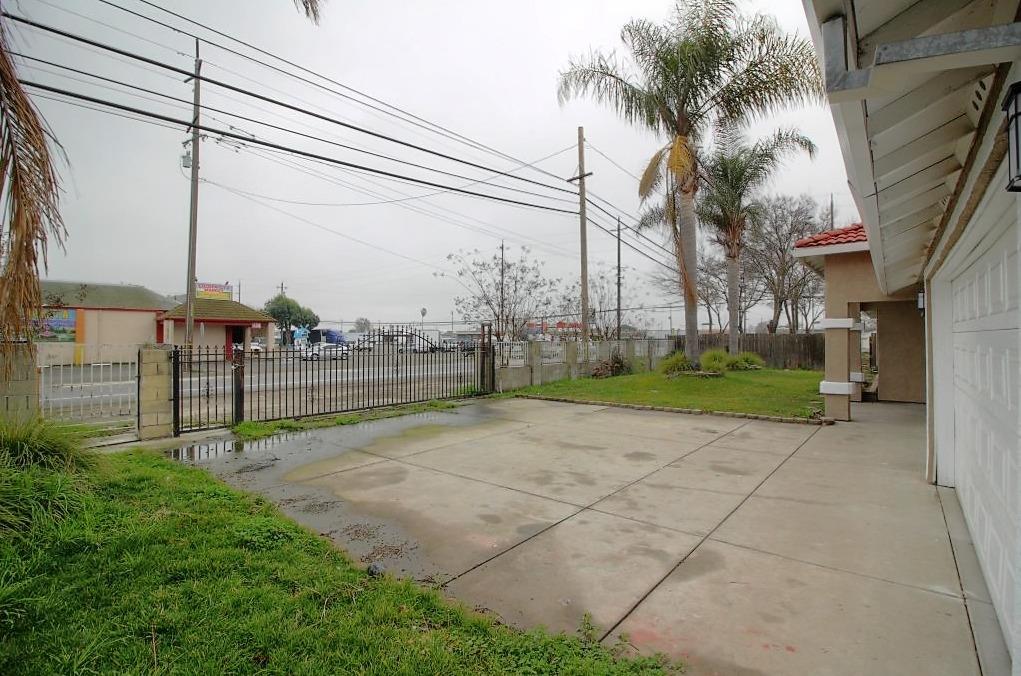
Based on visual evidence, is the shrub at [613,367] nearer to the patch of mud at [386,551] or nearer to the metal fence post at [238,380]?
the metal fence post at [238,380]

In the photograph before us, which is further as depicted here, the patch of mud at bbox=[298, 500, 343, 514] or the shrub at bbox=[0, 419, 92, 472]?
the patch of mud at bbox=[298, 500, 343, 514]

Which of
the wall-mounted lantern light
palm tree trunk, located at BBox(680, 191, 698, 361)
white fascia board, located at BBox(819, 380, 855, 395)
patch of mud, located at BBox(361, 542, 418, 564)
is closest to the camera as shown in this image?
the wall-mounted lantern light

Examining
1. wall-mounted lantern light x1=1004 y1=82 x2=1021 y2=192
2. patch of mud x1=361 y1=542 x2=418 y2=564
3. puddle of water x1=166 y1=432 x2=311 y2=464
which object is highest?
wall-mounted lantern light x1=1004 y1=82 x2=1021 y2=192

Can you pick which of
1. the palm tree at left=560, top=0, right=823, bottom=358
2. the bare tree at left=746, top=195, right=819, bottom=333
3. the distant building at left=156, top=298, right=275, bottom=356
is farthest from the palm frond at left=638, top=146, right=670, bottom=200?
the distant building at left=156, top=298, right=275, bottom=356

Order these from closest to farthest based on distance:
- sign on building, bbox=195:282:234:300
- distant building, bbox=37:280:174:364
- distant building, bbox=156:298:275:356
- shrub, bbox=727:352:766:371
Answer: shrub, bbox=727:352:766:371 < distant building, bbox=37:280:174:364 < distant building, bbox=156:298:275:356 < sign on building, bbox=195:282:234:300

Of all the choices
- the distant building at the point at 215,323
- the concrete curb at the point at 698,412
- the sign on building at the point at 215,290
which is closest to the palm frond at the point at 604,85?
the concrete curb at the point at 698,412

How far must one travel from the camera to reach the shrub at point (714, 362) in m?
14.7

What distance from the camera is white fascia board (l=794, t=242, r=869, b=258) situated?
862 cm

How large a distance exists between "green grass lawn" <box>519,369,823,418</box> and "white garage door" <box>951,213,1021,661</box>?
19.0 feet

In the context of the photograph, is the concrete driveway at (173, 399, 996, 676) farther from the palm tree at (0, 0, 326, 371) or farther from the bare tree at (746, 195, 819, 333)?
the bare tree at (746, 195, 819, 333)

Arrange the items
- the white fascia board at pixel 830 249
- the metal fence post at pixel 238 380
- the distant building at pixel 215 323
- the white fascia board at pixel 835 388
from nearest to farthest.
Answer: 1. the metal fence post at pixel 238 380
2. the white fascia board at pixel 830 249
3. the white fascia board at pixel 835 388
4. the distant building at pixel 215 323

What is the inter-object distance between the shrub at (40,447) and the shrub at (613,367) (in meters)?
13.9

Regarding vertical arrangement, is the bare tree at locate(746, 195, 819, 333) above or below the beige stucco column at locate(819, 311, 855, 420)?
above

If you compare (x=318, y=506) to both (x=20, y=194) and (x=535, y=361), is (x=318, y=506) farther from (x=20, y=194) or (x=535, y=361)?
(x=535, y=361)
